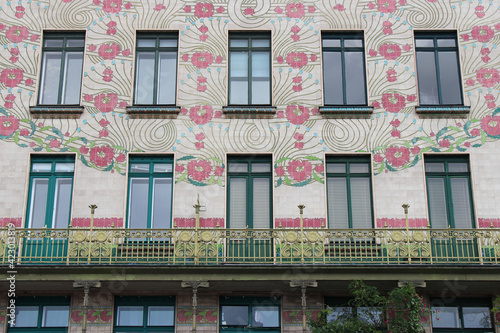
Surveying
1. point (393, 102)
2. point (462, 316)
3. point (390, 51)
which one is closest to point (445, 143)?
point (393, 102)

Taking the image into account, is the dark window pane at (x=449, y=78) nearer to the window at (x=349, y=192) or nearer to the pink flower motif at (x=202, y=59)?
the window at (x=349, y=192)

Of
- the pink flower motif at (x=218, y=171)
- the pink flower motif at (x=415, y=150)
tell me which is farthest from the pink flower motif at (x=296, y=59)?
the pink flower motif at (x=415, y=150)

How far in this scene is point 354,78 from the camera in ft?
77.3

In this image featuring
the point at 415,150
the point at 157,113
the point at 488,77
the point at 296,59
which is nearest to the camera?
the point at 415,150

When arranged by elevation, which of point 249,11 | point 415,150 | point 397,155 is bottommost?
point 397,155

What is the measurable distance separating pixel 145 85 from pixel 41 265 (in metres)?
7.12

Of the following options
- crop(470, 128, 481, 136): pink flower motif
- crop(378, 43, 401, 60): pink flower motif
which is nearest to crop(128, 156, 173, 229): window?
crop(378, 43, 401, 60): pink flower motif

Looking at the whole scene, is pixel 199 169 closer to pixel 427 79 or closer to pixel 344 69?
pixel 344 69

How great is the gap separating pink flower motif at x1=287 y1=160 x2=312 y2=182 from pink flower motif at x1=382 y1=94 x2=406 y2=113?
3210mm

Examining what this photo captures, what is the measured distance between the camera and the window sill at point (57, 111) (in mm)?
22594

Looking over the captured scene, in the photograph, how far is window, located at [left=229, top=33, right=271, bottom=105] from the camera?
2341cm

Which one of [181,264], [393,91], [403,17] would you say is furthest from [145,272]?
[403,17]

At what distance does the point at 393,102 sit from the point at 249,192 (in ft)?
17.8

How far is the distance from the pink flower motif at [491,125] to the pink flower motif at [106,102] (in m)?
11.6
